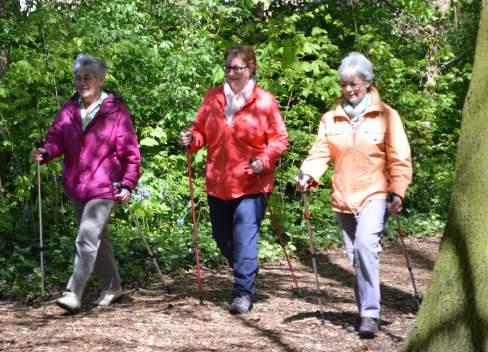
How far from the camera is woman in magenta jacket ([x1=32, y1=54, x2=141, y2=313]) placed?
19.0 ft

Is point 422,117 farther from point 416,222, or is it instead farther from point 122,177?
point 122,177

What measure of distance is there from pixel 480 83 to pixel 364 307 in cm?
188

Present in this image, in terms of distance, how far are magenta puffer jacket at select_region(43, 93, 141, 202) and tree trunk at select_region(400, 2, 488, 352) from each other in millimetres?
2692

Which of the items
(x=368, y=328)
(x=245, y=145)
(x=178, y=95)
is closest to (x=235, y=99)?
(x=245, y=145)

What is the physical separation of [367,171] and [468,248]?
1.31 metres

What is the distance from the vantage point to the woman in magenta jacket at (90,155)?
5777 mm

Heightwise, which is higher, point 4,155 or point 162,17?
point 162,17

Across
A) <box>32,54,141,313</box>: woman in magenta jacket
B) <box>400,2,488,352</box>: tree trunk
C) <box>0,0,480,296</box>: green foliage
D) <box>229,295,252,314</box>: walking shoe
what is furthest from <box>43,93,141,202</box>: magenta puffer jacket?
<box>400,2,488,352</box>: tree trunk

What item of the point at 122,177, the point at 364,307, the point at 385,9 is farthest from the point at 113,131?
the point at 385,9

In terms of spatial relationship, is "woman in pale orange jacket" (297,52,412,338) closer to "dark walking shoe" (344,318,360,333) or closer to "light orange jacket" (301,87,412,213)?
"light orange jacket" (301,87,412,213)

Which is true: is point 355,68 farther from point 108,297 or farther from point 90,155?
point 108,297

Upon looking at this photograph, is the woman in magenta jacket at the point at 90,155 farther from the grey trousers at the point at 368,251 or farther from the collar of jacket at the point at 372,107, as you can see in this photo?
the grey trousers at the point at 368,251

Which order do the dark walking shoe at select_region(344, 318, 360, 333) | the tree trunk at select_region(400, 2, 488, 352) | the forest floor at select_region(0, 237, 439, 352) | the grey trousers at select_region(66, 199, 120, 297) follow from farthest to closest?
the grey trousers at select_region(66, 199, 120, 297), the dark walking shoe at select_region(344, 318, 360, 333), the forest floor at select_region(0, 237, 439, 352), the tree trunk at select_region(400, 2, 488, 352)

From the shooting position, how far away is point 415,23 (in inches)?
584
